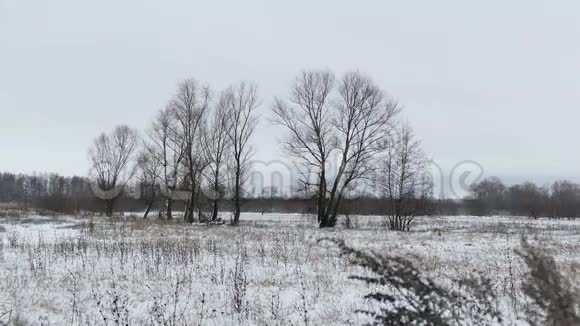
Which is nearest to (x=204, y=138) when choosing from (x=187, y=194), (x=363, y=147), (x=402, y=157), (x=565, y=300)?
(x=187, y=194)

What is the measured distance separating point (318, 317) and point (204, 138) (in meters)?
31.5

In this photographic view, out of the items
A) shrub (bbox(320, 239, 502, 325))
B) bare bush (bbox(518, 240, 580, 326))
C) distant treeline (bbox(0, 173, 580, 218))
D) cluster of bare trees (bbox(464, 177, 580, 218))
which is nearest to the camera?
bare bush (bbox(518, 240, 580, 326))

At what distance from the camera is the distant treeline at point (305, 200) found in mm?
57403

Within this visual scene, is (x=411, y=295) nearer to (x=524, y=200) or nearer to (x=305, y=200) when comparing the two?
(x=305, y=200)

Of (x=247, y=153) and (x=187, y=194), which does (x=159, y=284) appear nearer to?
(x=247, y=153)

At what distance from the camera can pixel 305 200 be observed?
32.7 m

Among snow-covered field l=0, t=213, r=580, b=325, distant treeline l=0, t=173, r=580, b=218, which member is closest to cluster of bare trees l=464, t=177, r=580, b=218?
distant treeline l=0, t=173, r=580, b=218

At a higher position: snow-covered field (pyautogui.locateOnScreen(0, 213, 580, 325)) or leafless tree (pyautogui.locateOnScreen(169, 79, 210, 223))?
leafless tree (pyautogui.locateOnScreen(169, 79, 210, 223))

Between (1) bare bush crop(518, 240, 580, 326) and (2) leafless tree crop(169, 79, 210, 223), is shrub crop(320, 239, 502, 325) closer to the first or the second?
(1) bare bush crop(518, 240, 580, 326)

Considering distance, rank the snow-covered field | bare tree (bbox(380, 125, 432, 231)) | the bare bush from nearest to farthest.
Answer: the bare bush < the snow-covered field < bare tree (bbox(380, 125, 432, 231))

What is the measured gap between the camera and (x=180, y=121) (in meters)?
35.6

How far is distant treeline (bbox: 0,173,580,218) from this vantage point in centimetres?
5740

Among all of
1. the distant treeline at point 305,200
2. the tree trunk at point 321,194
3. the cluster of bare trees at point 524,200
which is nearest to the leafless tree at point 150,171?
the distant treeline at point 305,200

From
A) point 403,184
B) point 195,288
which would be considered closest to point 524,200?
point 403,184
